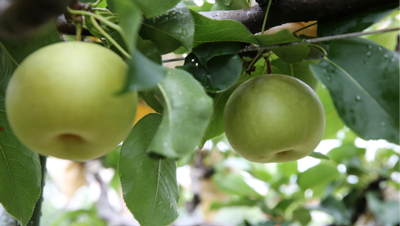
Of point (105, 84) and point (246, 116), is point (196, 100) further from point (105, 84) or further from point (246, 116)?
point (246, 116)

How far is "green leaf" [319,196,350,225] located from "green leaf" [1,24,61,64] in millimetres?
1184

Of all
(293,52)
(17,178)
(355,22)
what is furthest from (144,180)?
(355,22)

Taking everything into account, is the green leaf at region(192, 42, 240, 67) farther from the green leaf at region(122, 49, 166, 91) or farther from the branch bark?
the green leaf at region(122, 49, 166, 91)

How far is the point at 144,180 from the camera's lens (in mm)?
600

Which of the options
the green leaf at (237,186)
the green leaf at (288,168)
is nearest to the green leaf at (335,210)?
the green leaf at (288,168)

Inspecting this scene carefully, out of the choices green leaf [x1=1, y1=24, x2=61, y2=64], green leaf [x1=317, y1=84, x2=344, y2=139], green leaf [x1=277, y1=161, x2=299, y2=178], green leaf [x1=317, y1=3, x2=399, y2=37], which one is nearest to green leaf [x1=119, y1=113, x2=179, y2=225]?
green leaf [x1=1, y1=24, x2=61, y2=64]

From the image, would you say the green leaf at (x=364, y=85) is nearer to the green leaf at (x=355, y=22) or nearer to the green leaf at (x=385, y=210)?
the green leaf at (x=355, y=22)

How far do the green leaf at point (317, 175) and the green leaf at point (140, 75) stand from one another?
3.93ft

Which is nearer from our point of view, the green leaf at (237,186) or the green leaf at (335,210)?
the green leaf at (335,210)

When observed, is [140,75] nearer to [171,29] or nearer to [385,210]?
[171,29]

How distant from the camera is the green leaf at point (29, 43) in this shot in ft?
1.53

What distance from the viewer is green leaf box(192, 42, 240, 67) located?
0.55 meters

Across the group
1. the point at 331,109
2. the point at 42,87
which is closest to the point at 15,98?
the point at 42,87

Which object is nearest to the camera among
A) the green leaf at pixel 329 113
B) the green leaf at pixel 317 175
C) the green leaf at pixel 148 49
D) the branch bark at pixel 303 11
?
the green leaf at pixel 148 49
